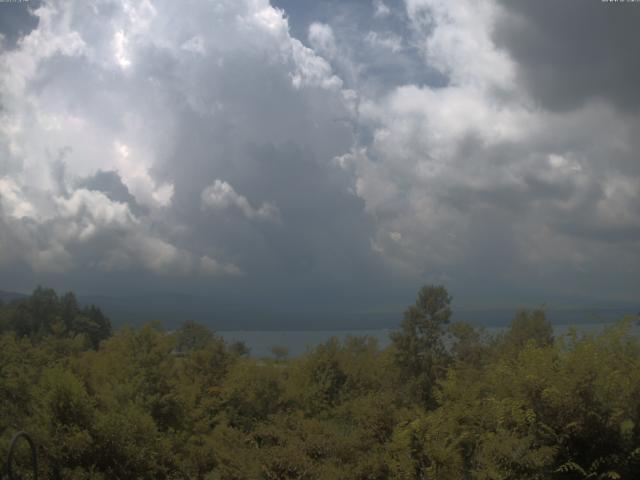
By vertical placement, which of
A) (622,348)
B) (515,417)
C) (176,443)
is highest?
(622,348)

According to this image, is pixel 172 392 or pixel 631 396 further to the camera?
pixel 172 392

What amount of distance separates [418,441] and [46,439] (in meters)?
9.38

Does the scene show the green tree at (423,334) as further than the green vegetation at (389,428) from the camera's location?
Yes

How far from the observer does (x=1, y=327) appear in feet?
280

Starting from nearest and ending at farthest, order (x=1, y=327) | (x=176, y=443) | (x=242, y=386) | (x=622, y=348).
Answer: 1. (x=622, y=348)
2. (x=176, y=443)
3. (x=242, y=386)
4. (x=1, y=327)

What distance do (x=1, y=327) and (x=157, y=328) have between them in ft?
185

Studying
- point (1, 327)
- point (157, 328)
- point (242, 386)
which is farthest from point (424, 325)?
point (1, 327)

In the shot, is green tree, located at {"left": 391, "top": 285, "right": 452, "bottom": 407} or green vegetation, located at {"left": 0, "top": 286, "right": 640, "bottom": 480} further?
green tree, located at {"left": 391, "top": 285, "right": 452, "bottom": 407}

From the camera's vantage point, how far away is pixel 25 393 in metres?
20.4

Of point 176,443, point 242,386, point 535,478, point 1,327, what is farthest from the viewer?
point 1,327

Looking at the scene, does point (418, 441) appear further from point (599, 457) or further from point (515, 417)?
point (599, 457)

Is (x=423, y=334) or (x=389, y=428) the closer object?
(x=389, y=428)

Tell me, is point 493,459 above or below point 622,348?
below

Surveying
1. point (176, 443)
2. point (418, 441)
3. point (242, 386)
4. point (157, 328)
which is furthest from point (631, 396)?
point (157, 328)
